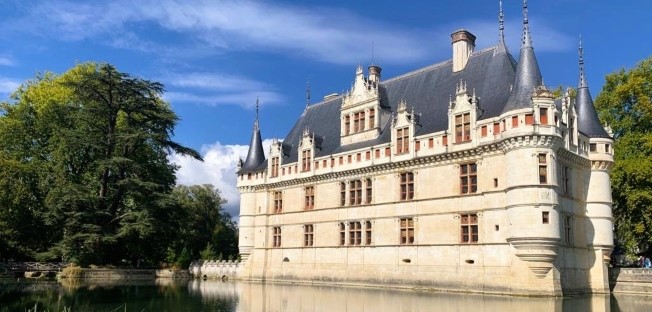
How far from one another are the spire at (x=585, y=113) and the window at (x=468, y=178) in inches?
220

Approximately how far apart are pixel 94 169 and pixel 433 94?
20244 millimetres

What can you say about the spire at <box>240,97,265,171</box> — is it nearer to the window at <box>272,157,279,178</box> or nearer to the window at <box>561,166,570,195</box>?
the window at <box>272,157,279,178</box>

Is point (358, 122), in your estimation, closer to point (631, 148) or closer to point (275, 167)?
point (275, 167)

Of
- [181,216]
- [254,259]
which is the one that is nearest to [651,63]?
[254,259]

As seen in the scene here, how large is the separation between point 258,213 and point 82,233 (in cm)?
925

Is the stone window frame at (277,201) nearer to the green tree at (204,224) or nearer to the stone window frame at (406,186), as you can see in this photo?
the stone window frame at (406,186)

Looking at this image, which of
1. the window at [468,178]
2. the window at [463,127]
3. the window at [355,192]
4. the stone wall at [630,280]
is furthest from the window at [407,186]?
the stone wall at [630,280]

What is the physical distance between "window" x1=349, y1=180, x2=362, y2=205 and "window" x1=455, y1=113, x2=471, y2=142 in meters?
5.92

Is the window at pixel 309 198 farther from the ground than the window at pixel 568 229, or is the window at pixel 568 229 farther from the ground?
the window at pixel 309 198

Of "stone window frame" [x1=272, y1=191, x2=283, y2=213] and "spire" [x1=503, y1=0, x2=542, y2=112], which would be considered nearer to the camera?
"spire" [x1=503, y1=0, x2=542, y2=112]

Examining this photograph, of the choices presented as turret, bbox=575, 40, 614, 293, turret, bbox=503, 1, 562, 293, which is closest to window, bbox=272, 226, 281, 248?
turret, bbox=503, 1, 562, 293

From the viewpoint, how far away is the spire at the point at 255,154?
34.2 metres

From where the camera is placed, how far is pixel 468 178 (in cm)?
2283

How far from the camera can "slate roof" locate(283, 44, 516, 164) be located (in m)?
23.9
